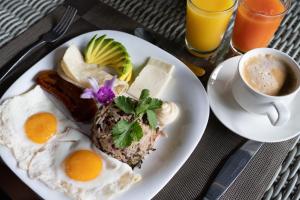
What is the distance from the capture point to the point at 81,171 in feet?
3.47

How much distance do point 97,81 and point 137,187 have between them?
1.29ft

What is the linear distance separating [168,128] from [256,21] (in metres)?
0.51

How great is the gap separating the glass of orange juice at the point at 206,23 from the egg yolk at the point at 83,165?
23.3 inches

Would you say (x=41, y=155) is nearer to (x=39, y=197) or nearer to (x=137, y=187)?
(x=39, y=197)

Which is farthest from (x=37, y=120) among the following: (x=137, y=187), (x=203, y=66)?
(x=203, y=66)

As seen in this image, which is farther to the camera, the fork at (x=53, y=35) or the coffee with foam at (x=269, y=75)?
the fork at (x=53, y=35)

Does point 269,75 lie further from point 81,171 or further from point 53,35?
point 53,35

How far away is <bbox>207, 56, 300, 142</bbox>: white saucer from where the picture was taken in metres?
1.14

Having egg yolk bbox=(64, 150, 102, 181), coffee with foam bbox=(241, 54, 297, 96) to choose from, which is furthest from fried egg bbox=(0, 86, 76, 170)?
coffee with foam bbox=(241, 54, 297, 96)

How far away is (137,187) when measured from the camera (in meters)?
1.05

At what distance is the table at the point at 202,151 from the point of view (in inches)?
43.1

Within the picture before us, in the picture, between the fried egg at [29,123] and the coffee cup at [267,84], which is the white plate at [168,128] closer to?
the fried egg at [29,123]

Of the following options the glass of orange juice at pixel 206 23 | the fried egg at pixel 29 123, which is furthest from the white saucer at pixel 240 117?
the fried egg at pixel 29 123

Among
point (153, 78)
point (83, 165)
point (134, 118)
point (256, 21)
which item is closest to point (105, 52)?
point (153, 78)
